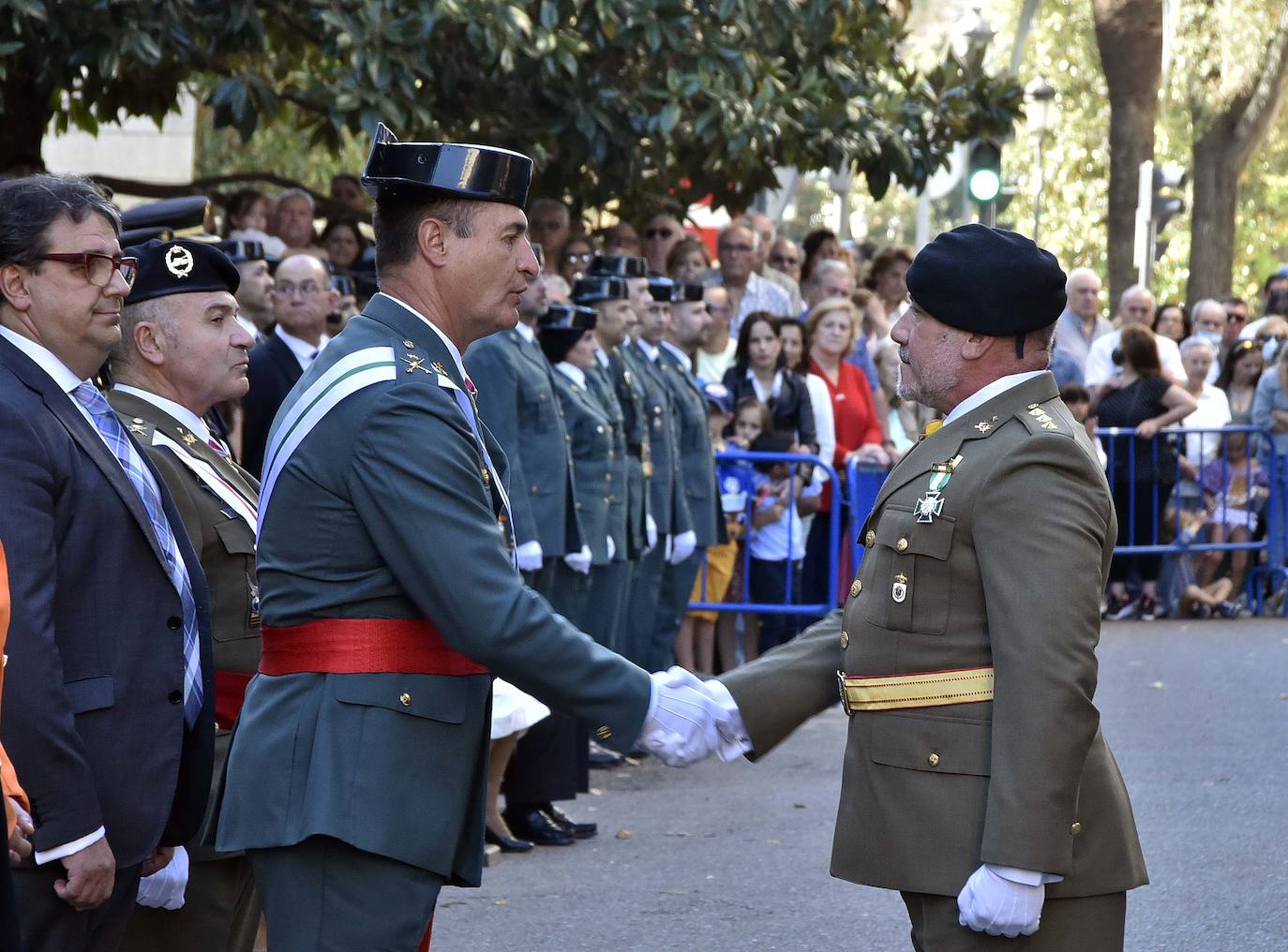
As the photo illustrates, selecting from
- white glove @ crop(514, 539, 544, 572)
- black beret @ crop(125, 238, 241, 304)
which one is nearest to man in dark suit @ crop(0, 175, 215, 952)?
black beret @ crop(125, 238, 241, 304)

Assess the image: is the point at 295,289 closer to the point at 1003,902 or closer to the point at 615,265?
the point at 615,265

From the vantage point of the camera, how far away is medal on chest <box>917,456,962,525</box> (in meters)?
3.44

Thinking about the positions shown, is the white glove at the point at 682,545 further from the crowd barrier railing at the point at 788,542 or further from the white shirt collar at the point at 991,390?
the white shirt collar at the point at 991,390

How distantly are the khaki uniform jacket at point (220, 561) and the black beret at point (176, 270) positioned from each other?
0.33 metres

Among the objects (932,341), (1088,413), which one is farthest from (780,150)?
(932,341)

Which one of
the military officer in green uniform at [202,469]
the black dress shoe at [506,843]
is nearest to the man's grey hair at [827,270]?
the black dress shoe at [506,843]

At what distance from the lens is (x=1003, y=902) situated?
10.6 feet

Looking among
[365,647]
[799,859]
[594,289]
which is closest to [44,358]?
[365,647]

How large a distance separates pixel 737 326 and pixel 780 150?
1.08 meters

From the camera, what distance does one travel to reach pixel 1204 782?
801cm

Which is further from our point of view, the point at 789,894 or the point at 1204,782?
the point at 1204,782

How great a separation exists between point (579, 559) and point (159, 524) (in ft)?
14.1

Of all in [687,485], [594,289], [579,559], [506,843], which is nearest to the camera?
[506,843]

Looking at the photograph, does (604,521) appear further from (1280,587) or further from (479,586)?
(1280,587)
